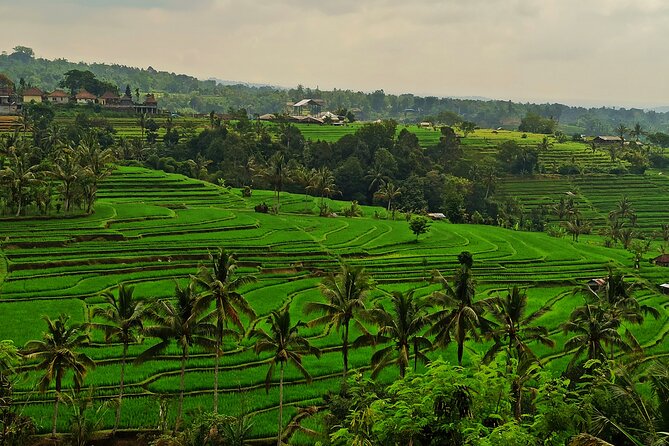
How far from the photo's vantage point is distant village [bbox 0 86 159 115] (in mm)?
113875

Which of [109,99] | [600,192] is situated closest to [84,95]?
[109,99]

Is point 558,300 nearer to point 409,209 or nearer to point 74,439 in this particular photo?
point 74,439

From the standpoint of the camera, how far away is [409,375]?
17797mm

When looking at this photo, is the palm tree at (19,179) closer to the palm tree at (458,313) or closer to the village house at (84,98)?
the palm tree at (458,313)

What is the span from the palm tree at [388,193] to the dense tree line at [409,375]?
5389cm

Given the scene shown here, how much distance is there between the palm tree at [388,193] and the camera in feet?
288

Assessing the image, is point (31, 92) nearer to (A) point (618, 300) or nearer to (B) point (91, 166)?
(B) point (91, 166)

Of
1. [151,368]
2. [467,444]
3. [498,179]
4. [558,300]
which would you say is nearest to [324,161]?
[498,179]

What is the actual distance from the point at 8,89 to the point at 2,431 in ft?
356

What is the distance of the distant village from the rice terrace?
0.69m

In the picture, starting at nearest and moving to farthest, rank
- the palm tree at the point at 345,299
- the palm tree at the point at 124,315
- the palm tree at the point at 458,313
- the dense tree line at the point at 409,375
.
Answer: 1. the dense tree line at the point at 409,375
2. the palm tree at the point at 124,315
3. the palm tree at the point at 458,313
4. the palm tree at the point at 345,299

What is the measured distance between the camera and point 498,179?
10900 cm

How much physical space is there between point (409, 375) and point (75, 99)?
119 meters

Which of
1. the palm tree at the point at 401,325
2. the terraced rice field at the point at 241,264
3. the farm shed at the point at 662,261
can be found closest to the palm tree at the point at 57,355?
the terraced rice field at the point at 241,264
